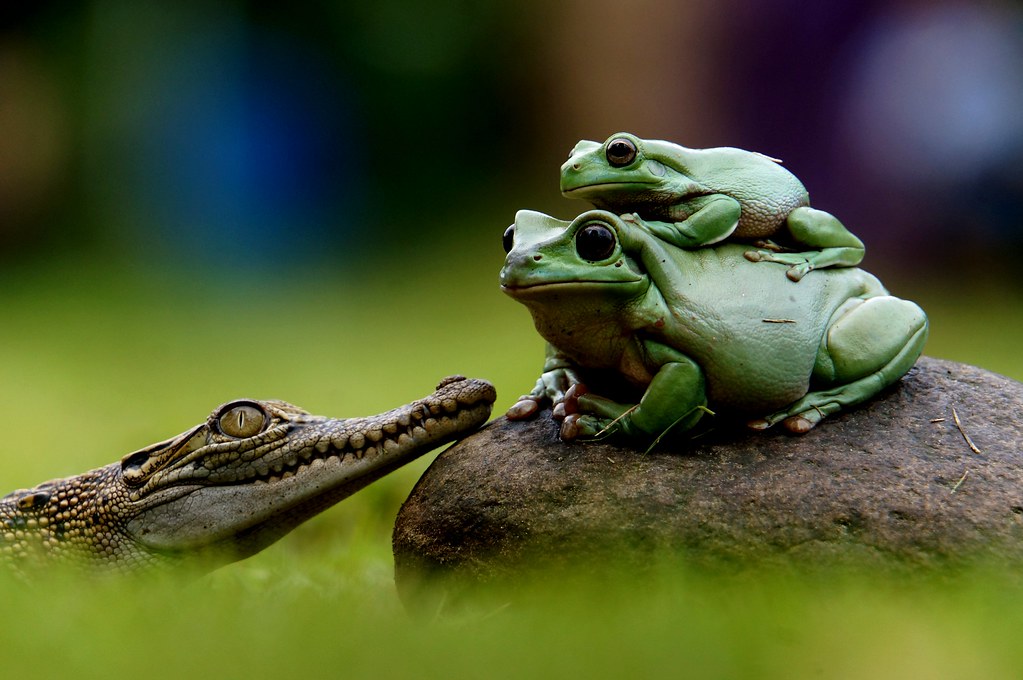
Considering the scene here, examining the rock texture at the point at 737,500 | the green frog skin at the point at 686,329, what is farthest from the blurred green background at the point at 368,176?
the green frog skin at the point at 686,329

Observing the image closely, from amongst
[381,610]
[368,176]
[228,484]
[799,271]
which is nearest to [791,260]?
[799,271]

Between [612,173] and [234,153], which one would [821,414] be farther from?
[234,153]

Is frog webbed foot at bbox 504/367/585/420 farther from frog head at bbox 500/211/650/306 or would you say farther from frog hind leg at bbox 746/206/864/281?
frog hind leg at bbox 746/206/864/281

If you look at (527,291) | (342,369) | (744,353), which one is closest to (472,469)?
(527,291)

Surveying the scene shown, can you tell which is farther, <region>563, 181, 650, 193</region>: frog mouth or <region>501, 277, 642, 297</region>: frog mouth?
<region>563, 181, 650, 193</region>: frog mouth

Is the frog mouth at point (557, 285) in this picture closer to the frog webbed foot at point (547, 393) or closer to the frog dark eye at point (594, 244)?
the frog dark eye at point (594, 244)

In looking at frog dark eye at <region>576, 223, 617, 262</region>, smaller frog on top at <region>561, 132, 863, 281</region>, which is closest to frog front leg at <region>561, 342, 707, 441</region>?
frog dark eye at <region>576, 223, 617, 262</region>
